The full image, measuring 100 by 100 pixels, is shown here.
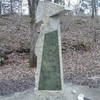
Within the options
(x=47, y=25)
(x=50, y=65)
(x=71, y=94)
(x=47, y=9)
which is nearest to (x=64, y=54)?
(x=71, y=94)

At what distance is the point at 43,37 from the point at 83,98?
2030mm

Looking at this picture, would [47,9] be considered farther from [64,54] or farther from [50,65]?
[64,54]

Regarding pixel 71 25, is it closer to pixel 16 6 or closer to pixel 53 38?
pixel 16 6

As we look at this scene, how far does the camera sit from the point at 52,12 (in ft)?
14.6

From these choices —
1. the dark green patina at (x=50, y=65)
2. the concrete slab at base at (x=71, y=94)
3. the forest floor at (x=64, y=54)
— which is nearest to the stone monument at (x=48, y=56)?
the dark green patina at (x=50, y=65)

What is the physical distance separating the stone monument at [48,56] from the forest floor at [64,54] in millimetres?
1927

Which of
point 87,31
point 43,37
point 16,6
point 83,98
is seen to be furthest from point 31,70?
point 16,6

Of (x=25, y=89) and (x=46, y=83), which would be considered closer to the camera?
(x=46, y=83)

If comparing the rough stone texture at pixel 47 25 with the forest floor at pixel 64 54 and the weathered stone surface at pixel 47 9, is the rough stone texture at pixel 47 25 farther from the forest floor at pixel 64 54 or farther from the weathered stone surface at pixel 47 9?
the forest floor at pixel 64 54

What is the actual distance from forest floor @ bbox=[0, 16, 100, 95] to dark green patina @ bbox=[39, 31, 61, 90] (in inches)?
77.5

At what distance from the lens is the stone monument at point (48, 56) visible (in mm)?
4574

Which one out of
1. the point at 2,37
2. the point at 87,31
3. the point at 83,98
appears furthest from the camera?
the point at 87,31

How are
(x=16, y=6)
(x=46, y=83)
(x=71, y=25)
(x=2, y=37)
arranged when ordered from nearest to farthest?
(x=46, y=83)
(x=2, y=37)
(x=71, y=25)
(x=16, y=6)

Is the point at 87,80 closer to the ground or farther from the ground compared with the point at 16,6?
closer to the ground
